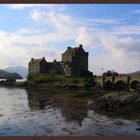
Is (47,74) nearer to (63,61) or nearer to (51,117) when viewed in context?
(51,117)

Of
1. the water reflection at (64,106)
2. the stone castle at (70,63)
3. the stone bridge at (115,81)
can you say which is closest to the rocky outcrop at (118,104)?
the stone bridge at (115,81)

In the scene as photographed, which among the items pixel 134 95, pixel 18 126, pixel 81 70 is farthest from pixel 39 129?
pixel 134 95

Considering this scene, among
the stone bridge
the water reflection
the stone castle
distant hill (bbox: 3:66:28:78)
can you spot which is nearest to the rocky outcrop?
the stone bridge

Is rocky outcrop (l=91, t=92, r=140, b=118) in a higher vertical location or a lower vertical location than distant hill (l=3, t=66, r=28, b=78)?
lower

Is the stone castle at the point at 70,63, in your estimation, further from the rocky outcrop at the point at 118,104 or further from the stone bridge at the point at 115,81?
the rocky outcrop at the point at 118,104

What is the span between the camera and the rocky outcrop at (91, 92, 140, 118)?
7166 millimetres

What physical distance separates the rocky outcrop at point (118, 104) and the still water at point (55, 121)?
0.49 m

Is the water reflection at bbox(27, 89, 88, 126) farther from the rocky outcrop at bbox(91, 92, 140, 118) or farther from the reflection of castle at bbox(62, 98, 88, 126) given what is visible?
the rocky outcrop at bbox(91, 92, 140, 118)

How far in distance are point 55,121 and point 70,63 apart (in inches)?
39.3

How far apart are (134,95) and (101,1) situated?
505 cm

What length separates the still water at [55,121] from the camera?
4762 mm

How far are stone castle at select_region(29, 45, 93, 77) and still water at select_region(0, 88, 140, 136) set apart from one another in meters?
0.71

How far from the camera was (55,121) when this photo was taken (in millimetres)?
5664

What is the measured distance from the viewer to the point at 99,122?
584 centimetres
